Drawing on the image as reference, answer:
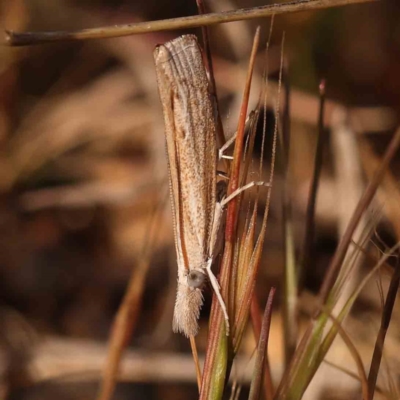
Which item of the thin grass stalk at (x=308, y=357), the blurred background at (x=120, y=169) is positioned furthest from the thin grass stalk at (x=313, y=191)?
the blurred background at (x=120, y=169)

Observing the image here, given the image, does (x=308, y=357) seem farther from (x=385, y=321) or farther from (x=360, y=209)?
(x=360, y=209)

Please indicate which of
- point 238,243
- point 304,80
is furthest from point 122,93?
point 238,243

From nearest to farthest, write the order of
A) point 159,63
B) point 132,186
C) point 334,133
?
point 159,63 → point 334,133 → point 132,186

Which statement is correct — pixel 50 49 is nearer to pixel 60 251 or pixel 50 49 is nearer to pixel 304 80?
pixel 60 251

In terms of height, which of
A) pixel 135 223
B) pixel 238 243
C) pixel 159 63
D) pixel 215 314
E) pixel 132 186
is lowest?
pixel 135 223

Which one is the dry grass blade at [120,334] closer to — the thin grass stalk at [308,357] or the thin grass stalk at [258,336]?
the thin grass stalk at [258,336]

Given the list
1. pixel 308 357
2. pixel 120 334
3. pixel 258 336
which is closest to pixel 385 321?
pixel 308 357
